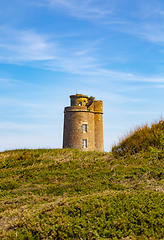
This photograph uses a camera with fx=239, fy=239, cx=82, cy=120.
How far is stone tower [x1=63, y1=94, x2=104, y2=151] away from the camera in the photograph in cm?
2841

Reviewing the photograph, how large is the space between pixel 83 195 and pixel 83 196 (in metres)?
1.03

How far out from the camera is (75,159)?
15.5 metres

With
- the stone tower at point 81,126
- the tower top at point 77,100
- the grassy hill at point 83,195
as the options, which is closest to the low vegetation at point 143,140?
the grassy hill at point 83,195

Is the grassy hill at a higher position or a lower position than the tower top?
lower

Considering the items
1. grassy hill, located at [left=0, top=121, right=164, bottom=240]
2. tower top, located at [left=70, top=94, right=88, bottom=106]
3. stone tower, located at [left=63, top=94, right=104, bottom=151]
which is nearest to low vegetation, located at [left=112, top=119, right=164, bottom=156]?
grassy hill, located at [left=0, top=121, right=164, bottom=240]

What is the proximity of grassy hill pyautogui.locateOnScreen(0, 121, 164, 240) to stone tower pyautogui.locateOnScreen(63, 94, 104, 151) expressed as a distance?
10798 mm

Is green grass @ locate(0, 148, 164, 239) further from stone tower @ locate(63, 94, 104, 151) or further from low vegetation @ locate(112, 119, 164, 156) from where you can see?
stone tower @ locate(63, 94, 104, 151)

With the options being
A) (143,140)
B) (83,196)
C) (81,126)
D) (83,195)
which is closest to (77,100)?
(81,126)

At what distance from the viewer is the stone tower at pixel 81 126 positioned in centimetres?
2841

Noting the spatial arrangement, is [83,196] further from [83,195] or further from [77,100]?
[77,100]

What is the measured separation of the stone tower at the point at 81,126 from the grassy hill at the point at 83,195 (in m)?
10.8

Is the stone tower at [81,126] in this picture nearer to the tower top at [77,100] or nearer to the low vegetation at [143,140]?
the tower top at [77,100]

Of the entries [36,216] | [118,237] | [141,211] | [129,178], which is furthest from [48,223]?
[129,178]

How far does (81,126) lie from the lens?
28516mm
